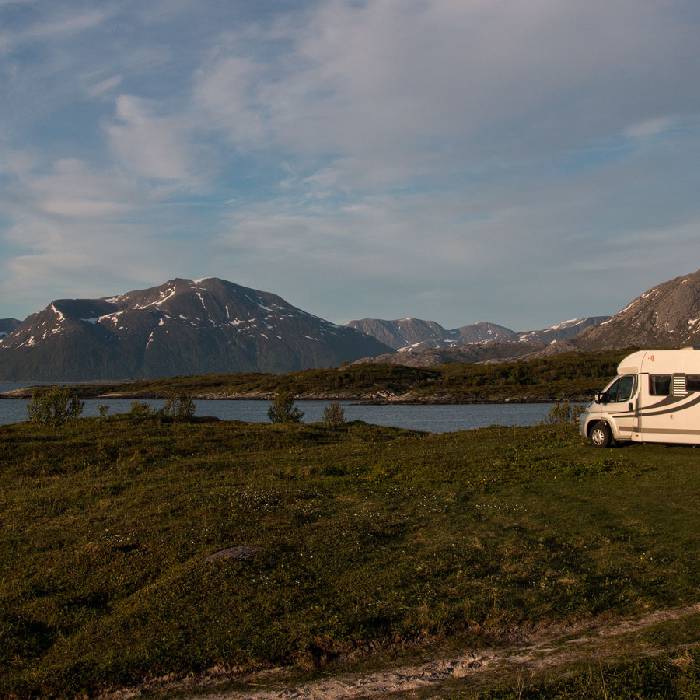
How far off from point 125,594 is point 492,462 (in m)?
16.8

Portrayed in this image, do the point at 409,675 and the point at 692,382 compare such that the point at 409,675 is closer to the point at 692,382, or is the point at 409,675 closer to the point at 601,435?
the point at 692,382

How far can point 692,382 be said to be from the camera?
28359 millimetres

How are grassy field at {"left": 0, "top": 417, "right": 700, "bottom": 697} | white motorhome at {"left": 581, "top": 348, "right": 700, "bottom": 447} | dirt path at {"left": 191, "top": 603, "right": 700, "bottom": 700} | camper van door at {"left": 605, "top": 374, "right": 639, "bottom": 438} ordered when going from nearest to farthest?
dirt path at {"left": 191, "top": 603, "right": 700, "bottom": 700}, grassy field at {"left": 0, "top": 417, "right": 700, "bottom": 697}, white motorhome at {"left": 581, "top": 348, "right": 700, "bottom": 447}, camper van door at {"left": 605, "top": 374, "right": 639, "bottom": 438}

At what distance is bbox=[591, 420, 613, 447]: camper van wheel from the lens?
31.0 m

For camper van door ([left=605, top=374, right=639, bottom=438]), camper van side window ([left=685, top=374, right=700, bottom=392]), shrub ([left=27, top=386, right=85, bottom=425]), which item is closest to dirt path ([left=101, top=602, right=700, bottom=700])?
camper van side window ([left=685, top=374, right=700, bottom=392])

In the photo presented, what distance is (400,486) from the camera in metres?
24.2

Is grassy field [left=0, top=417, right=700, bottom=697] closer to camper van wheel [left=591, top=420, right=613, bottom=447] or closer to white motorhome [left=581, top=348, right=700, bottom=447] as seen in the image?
white motorhome [left=581, top=348, right=700, bottom=447]

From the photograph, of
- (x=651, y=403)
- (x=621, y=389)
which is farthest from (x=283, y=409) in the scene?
(x=651, y=403)

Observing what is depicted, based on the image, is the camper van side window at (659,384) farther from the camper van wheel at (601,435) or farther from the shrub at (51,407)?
the shrub at (51,407)

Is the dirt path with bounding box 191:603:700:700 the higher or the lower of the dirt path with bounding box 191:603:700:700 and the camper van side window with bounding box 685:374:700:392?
the lower

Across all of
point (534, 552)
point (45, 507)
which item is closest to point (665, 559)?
point (534, 552)

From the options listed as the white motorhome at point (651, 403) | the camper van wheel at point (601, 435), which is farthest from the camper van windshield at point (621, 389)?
the camper van wheel at point (601, 435)

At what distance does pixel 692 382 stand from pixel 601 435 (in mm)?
4478

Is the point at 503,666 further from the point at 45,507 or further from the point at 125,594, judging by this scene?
the point at 45,507
